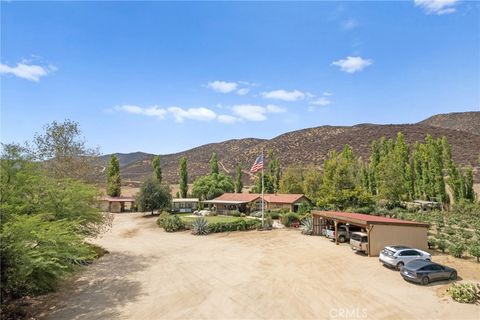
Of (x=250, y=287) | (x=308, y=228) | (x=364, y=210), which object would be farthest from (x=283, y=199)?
(x=250, y=287)

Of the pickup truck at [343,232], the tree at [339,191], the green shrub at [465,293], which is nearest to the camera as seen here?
the green shrub at [465,293]

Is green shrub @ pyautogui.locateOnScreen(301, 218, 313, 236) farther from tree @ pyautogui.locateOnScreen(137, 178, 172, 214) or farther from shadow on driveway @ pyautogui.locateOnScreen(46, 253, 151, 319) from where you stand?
tree @ pyautogui.locateOnScreen(137, 178, 172, 214)

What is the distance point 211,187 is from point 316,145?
6435 cm

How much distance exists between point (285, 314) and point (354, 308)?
3427mm

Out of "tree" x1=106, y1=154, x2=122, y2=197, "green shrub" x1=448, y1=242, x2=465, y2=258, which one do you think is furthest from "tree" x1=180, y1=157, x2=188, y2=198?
"green shrub" x1=448, y1=242, x2=465, y2=258

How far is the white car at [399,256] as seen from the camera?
2258cm

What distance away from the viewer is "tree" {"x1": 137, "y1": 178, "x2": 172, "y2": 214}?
54844 mm

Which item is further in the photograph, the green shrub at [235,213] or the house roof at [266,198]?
the house roof at [266,198]

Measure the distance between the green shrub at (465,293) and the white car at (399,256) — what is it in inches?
177

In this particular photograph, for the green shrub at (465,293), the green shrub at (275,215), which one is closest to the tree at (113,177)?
the green shrub at (275,215)

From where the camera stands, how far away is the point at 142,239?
3594cm

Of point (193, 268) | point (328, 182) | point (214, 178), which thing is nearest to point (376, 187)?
point (328, 182)
